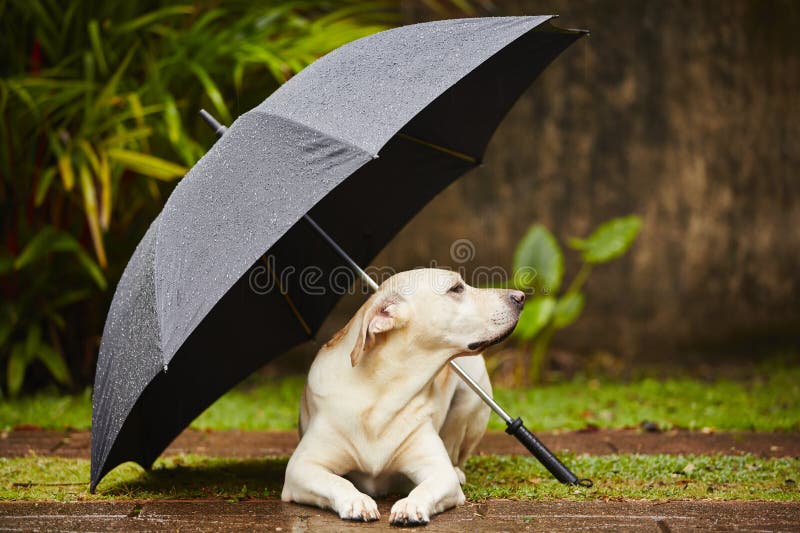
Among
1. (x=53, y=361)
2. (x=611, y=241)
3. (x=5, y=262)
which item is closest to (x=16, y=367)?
(x=53, y=361)

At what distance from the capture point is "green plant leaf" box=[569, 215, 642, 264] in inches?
259

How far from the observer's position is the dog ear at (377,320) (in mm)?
3277

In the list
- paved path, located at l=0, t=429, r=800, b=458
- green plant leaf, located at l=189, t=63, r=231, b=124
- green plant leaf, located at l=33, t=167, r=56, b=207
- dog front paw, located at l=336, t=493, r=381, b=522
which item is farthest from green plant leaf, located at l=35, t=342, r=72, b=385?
dog front paw, located at l=336, t=493, r=381, b=522

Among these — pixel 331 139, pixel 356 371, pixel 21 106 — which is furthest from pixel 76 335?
pixel 331 139

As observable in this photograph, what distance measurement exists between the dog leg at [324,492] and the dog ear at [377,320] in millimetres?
408

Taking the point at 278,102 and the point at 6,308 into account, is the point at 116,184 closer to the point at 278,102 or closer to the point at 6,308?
the point at 6,308

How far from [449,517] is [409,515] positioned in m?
0.22

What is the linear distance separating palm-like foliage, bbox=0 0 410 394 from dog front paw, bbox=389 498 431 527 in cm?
328

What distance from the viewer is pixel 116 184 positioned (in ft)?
19.5

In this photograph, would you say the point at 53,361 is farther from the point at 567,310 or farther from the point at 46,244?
the point at 567,310

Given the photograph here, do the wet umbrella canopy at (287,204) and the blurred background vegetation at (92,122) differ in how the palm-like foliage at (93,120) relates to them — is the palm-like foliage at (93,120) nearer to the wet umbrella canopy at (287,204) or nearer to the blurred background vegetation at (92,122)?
the blurred background vegetation at (92,122)

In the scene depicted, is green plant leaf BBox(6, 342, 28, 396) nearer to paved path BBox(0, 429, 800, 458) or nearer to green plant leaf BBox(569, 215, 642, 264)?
paved path BBox(0, 429, 800, 458)

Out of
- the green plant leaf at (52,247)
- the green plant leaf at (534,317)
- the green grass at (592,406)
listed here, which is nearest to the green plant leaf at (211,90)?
the green plant leaf at (52,247)

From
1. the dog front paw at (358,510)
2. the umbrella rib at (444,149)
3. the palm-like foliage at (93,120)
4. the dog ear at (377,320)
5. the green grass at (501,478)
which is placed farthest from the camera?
the palm-like foliage at (93,120)
